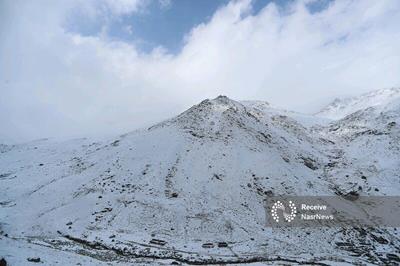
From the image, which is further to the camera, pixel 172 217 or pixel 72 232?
pixel 172 217

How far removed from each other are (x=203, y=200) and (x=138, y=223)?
8163 mm

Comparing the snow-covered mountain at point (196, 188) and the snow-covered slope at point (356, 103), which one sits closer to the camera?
the snow-covered mountain at point (196, 188)

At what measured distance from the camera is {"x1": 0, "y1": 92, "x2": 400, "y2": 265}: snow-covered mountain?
33.5m

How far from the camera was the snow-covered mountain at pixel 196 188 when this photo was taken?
33469 millimetres

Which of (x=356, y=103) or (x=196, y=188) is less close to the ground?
(x=356, y=103)

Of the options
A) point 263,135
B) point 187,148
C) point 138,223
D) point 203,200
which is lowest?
point 138,223

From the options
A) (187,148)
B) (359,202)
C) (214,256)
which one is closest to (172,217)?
(214,256)

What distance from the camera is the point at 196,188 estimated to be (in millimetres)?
44719

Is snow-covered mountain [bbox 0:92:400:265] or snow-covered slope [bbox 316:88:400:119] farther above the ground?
snow-covered slope [bbox 316:88:400:119]

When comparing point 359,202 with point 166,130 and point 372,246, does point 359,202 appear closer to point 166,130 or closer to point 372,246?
point 372,246

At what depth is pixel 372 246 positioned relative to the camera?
36281 millimetres

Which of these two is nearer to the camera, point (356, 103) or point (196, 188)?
point (196, 188)

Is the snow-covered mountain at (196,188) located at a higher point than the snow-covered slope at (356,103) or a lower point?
lower

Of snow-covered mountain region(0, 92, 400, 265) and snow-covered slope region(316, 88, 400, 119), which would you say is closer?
snow-covered mountain region(0, 92, 400, 265)
